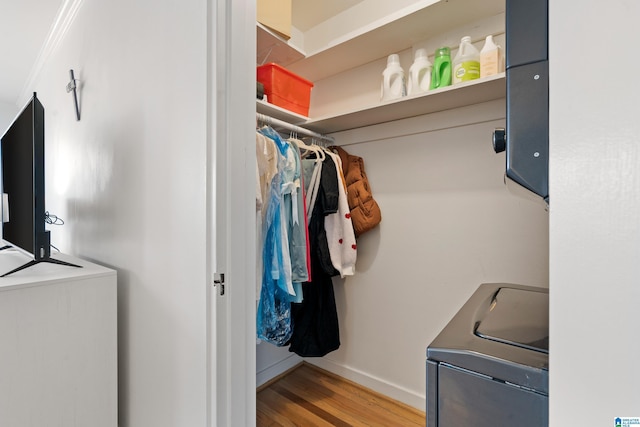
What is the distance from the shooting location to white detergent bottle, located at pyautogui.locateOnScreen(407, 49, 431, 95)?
4.64 feet

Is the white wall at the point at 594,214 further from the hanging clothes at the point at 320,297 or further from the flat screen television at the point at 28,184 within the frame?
the flat screen television at the point at 28,184

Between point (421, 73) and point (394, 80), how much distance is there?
14 centimetres

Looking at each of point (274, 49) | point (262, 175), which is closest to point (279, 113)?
point (274, 49)

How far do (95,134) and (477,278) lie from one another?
206 centimetres

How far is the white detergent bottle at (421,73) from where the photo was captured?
1.42 m

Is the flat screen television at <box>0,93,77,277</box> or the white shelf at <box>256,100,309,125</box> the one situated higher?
the white shelf at <box>256,100,309,125</box>

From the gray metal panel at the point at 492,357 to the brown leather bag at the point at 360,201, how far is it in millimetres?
1162

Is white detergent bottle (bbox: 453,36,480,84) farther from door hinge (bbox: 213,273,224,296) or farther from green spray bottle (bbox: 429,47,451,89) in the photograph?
door hinge (bbox: 213,273,224,296)

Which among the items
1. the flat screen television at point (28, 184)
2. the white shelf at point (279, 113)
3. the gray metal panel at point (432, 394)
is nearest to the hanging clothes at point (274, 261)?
the white shelf at point (279, 113)

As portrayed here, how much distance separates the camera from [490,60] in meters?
1.18

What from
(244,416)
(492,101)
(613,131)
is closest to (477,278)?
(492,101)

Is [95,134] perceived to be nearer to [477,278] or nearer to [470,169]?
[470,169]

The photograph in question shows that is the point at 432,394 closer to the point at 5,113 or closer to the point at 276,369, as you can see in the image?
the point at 276,369

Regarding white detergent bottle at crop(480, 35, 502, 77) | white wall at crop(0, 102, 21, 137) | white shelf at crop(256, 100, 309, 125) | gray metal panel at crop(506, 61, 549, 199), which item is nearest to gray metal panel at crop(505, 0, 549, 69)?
gray metal panel at crop(506, 61, 549, 199)
